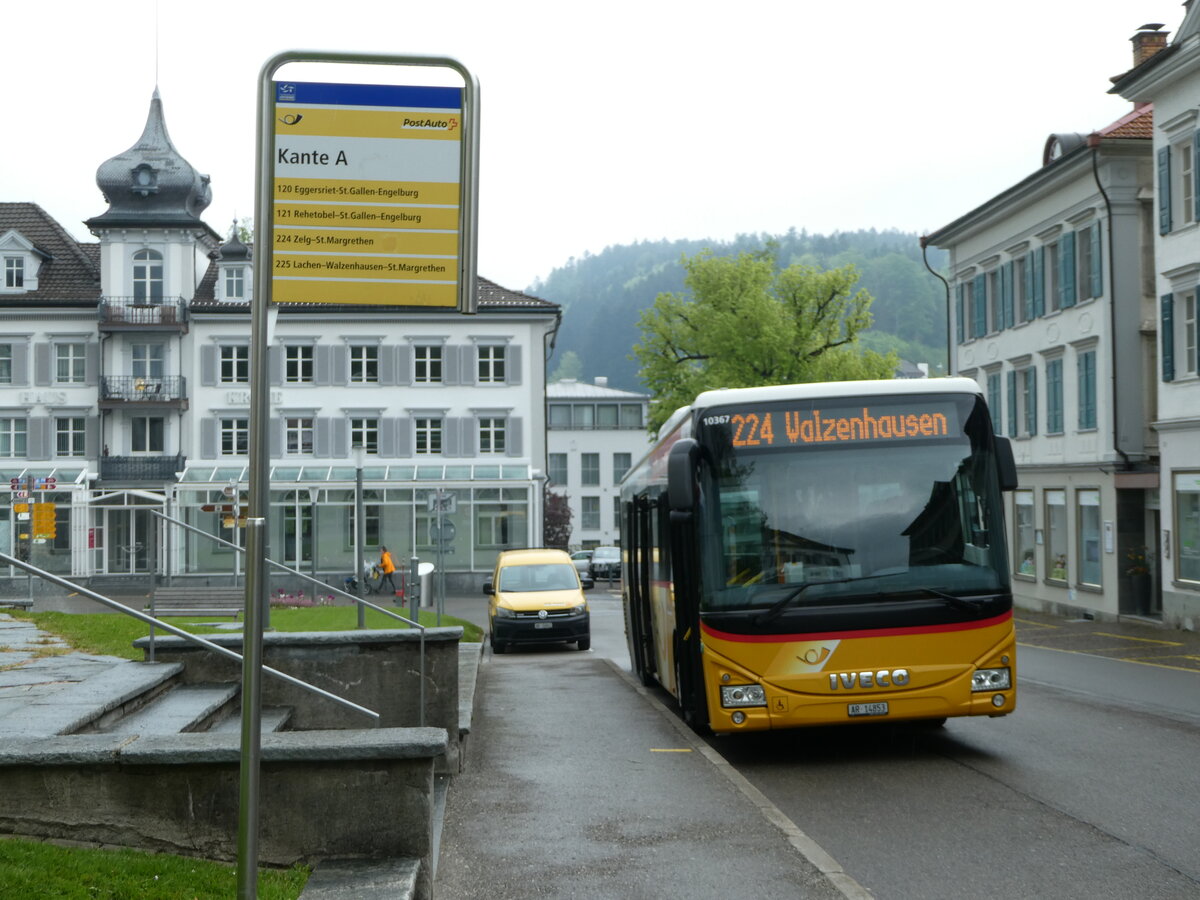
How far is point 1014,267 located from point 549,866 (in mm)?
36368

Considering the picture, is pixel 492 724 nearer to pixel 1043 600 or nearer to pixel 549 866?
pixel 549 866

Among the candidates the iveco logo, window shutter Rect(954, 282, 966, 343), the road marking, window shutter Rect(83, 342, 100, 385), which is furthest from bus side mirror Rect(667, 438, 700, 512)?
window shutter Rect(83, 342, 100, 385)

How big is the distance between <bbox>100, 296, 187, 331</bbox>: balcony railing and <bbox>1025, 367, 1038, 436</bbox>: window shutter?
30.2m

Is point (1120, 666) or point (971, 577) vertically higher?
point (971, 577)

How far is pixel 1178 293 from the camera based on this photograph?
97.3 feet

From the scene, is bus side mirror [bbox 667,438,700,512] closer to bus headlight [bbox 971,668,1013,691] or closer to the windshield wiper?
the windshield wiper

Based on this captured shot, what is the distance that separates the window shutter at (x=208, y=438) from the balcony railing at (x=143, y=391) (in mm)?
995

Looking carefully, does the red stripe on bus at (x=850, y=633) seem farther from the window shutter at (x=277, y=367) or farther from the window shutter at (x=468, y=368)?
the window shutter at (x=468, y=368)

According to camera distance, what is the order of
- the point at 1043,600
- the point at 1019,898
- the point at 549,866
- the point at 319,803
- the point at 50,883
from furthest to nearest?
the point at 1043,600 → the point at 549,866 → the point at 1019,898 → the point at 319,803 → the point at 50,883

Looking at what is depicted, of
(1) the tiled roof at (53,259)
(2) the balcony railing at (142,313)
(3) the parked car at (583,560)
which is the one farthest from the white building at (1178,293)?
(1) the tiled roof at (53,259)

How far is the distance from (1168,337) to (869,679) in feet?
72.0

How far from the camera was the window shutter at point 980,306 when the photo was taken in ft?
142

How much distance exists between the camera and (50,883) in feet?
17.7

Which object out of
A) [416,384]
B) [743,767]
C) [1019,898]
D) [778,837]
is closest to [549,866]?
[778,837]
